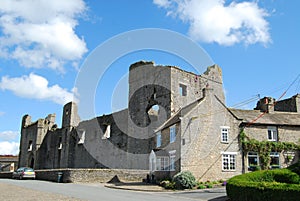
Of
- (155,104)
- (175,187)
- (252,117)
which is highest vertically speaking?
(155,104)

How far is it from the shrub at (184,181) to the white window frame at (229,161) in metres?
4.00

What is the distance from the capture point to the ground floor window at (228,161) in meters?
25.6

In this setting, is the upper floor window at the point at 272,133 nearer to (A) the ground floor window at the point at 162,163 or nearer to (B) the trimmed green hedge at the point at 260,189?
(B) the trimmed green hedge at the point at 260,189

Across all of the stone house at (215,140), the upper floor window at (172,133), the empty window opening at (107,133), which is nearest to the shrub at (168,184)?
the stone house at (215,140)

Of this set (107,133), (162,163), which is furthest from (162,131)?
(107,133)

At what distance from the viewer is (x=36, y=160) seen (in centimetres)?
5381

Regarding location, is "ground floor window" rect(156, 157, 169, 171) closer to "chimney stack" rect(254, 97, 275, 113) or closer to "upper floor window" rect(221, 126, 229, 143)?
"upper floor window" rect(221, 126, 229, 143)

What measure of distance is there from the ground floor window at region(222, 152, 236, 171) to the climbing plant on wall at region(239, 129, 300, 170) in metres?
1.30

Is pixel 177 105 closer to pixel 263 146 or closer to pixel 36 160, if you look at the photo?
pixel 263 146

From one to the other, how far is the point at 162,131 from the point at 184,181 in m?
7.56

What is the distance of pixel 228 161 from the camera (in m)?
25.8

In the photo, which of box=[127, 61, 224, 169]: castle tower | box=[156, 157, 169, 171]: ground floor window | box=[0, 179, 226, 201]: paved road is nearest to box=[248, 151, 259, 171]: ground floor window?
box=[156, 157, 169, 171]: ground floor window

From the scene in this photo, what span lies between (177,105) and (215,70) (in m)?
7.54


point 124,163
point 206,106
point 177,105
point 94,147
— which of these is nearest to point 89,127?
point 94,147
